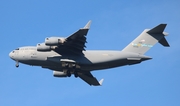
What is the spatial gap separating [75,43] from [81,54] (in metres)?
1.15

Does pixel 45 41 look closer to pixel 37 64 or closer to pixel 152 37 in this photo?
pixel 37 64

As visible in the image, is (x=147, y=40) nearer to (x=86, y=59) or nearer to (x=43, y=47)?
(x=86, y=59)

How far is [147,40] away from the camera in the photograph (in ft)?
104

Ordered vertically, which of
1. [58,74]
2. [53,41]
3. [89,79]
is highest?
[53,41]

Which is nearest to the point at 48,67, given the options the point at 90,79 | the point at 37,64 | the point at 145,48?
the point at 37,64

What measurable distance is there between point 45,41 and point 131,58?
207 inches

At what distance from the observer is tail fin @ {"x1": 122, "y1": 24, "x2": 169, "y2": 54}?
3117 centimetres

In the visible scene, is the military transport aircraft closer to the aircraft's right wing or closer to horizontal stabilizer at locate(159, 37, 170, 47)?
horizontal stabilizer at locate(159, 37, 170, 47)

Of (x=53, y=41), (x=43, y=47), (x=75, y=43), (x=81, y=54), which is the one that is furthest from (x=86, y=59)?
(x=43, y=47)

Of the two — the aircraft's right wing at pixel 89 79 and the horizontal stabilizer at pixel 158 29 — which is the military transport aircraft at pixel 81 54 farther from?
the aircraft's right wing at pixel 89 79

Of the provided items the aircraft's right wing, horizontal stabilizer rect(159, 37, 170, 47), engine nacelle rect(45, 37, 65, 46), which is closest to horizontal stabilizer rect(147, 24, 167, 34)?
horizontal stabilizer rect(159, 37, 170, 47)

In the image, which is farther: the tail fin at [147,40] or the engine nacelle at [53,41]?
the tail fin at [147,40]

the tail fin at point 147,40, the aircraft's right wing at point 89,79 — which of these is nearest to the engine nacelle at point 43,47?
the aircraft's right wing at point 89,79

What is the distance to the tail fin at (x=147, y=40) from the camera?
31172 mm
